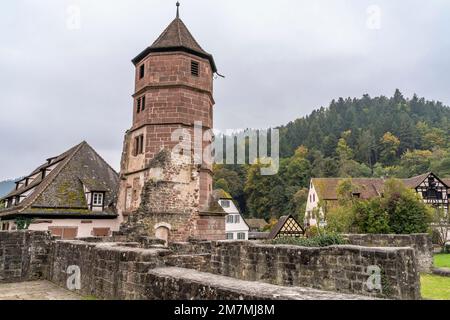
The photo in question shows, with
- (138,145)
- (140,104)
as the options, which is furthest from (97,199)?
(140,104)

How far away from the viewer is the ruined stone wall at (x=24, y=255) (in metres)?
10.4

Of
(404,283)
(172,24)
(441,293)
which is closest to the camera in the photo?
(404,283)

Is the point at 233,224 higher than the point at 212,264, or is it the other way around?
the point at 233,224

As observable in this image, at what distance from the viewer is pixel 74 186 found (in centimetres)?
2372

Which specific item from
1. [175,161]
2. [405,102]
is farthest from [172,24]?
[405,102]

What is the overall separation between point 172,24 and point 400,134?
96.1 m

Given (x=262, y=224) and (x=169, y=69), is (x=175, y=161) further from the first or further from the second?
(x=262, y=224)

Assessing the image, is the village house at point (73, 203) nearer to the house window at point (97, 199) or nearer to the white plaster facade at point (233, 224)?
the house window at point (97, 199)

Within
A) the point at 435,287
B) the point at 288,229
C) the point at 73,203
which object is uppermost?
the point at 73,203

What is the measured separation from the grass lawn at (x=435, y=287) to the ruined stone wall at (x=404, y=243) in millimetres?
548

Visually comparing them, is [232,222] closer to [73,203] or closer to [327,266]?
[73,203]

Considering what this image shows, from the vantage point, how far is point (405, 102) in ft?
466

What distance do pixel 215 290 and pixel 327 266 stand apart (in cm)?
426

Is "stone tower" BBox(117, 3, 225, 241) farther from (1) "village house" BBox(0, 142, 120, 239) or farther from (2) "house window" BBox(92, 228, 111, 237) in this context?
(1) "village house" BBox(0, 142, 120, 239)
